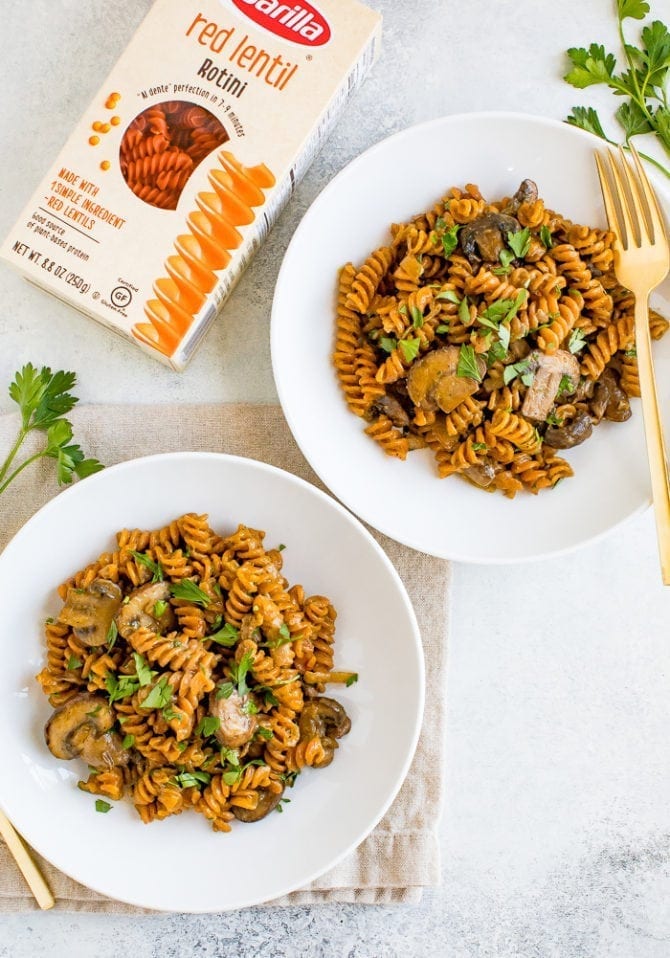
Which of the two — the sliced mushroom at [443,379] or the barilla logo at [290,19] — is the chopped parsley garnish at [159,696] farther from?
the barilla logo at [290,19]

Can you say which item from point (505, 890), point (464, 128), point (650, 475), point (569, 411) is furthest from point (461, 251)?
point (505, 890)

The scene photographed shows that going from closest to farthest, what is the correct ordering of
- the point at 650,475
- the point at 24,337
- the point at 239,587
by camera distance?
the point at 239,587 < the point at 650,475 < the point at 24,337

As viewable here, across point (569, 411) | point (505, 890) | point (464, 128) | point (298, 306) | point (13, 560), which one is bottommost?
point (505, 890)

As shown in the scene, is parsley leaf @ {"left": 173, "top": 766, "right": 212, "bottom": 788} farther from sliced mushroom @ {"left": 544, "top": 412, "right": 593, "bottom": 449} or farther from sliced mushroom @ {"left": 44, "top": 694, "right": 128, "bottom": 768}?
sliced mushroom @ {"left": 544, "top": 412, "right": 593, "bottom": 449}

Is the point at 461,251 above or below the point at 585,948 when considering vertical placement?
above

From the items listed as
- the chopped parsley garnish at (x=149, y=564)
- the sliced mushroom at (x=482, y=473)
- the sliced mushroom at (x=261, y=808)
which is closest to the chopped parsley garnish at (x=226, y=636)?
the chopped parsley garnish at (x=149, y=564)

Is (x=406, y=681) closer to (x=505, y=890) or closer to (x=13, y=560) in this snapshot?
(x=505, y=890)

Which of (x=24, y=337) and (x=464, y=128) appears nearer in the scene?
(x=464, y=128)

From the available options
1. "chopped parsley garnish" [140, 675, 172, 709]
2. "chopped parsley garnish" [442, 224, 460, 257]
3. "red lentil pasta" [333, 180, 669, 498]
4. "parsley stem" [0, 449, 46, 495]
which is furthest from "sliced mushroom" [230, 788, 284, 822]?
"chopped parsley garnish" [442, 224, 460, 257]

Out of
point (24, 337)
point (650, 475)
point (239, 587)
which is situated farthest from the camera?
point (24, 337)
